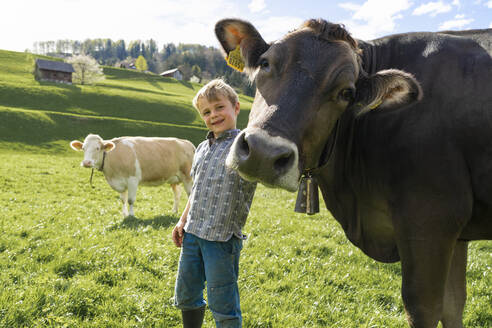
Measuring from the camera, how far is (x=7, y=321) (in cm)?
344

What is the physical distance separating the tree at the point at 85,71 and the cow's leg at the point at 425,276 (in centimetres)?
7520

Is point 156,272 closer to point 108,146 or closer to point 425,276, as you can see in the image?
point 425,276

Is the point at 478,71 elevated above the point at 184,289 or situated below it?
above

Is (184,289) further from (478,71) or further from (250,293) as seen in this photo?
(478,71)

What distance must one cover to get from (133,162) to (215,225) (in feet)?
25.7

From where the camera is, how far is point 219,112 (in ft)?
10.1

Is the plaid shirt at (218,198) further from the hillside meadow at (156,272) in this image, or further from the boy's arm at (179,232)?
the hillside meadow at (156,272)

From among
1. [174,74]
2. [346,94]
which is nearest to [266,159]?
[346,94]

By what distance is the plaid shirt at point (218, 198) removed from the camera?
289 cm

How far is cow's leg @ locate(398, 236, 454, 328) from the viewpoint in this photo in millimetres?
2371

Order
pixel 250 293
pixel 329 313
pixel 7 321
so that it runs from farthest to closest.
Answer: pixel 250 293, pixel 329 313, pixel 7 321

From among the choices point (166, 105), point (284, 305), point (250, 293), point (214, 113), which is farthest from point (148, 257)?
point (166, 105)

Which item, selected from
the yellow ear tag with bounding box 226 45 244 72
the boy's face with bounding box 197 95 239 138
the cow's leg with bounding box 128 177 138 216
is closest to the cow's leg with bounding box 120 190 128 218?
the cow's leg with bounding box 128 177 138 216

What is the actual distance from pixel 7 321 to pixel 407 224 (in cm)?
379
